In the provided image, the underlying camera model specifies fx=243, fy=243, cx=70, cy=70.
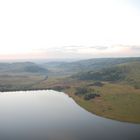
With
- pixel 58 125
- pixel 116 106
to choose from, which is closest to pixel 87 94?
pixel 116 106

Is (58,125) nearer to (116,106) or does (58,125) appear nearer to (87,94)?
(116,106)

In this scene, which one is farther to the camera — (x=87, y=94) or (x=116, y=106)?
(x=87, y=94)

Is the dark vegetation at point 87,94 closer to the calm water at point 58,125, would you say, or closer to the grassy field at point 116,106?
the grassy field at point 116,106

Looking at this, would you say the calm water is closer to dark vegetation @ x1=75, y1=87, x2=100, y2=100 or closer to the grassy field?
the grassy field

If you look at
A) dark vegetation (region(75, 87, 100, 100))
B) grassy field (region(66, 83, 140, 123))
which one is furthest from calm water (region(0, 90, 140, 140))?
dark vegetation (region(75, 87, 100, 100))

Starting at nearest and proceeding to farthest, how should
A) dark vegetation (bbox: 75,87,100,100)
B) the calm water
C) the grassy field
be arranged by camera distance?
1. the calm water
2. the grassy field
3. dark vegetation (bbox: 75,87,100,100)

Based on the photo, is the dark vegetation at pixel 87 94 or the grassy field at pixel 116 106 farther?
the dark vegetation at pixel 87 94

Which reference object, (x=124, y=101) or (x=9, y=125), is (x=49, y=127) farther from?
(x=124, y=101)

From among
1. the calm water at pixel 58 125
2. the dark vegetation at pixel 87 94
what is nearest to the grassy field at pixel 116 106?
the dark vegetation at pixel 87 94
